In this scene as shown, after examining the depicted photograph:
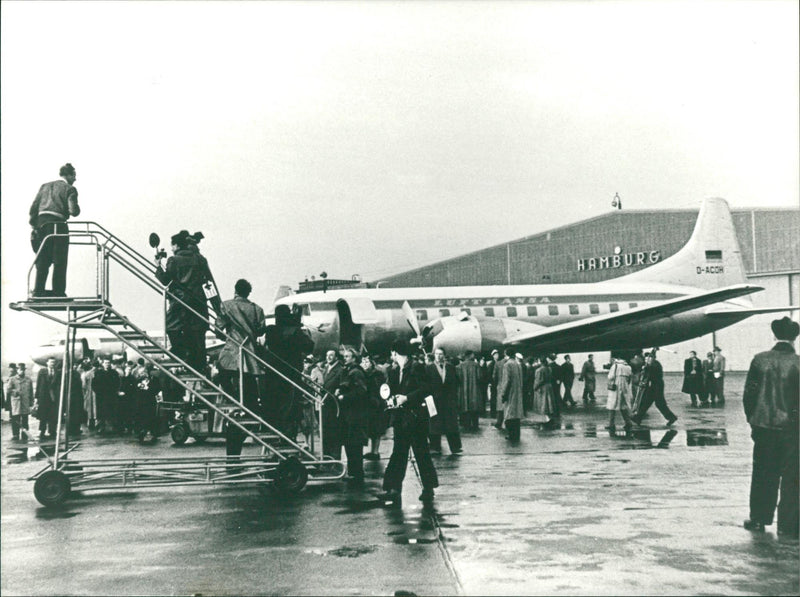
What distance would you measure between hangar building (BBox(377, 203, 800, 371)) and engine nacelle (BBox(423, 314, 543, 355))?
678 inches

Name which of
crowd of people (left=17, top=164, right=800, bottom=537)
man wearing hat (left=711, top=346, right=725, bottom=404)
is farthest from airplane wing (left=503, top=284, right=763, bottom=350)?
crowd of people (left=17, top=164, right=800, bottom=537)

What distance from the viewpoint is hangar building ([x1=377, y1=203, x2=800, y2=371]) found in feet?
129

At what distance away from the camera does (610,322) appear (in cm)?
2508

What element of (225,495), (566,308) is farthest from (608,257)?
(225,495)

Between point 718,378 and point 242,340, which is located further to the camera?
point 718,378

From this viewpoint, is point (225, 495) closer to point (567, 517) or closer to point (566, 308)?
point (567, 517)

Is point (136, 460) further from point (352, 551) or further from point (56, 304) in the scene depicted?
point (352, 551)

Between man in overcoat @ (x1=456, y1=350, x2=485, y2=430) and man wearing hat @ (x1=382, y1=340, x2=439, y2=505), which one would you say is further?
man in overcoat @ (x1=456, y1=350, x2=485, y2=430)

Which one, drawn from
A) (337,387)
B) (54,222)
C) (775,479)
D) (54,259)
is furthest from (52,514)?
(775,479)

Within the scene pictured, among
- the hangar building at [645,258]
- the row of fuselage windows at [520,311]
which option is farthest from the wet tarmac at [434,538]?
the hangar building at [645,258]

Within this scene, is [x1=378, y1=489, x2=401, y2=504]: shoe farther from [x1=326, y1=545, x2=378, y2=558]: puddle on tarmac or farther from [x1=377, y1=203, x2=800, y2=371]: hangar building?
[x1=377, y1=203, x2=800, y2=371]: hangar building

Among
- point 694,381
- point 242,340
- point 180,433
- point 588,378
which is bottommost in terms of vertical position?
point 180,433

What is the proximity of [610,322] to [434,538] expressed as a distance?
1943cm

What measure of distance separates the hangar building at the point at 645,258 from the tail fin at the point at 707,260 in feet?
16.5
